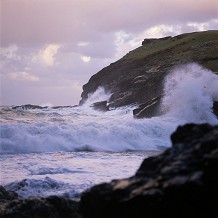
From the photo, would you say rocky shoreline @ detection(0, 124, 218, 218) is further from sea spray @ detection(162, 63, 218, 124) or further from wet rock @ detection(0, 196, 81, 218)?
sea spray @ detection(162, 63, 218, 124)

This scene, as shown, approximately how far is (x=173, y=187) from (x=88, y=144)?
1926 centimetres

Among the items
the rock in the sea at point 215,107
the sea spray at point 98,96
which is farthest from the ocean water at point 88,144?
the sea spray at point 98,96

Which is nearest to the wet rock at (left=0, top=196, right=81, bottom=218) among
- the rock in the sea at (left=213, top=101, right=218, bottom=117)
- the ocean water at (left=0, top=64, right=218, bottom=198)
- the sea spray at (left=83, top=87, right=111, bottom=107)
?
the ocean water at (left=0, top=64, right=218, bottom=198)

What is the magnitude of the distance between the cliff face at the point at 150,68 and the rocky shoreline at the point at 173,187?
37.9 m

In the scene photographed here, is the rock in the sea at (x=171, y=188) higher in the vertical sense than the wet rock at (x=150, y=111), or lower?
lower

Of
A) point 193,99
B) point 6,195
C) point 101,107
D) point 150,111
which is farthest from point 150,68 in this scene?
point 6,195

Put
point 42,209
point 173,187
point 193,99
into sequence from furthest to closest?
point 193,99 → point 42,209 → point 173,187

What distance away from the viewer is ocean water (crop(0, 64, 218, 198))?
41.7 feet

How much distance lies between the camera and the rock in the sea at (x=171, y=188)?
4.88 m

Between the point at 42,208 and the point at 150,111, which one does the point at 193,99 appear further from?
the point at 42,208

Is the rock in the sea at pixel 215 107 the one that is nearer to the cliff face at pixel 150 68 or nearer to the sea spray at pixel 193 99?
the sea spray at pixel 193 99

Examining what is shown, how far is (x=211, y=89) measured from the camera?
33.0m

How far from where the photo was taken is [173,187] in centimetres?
489

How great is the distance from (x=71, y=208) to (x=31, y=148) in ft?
47.1
